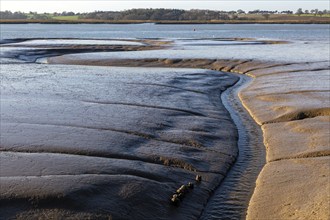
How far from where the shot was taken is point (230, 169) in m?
9.14

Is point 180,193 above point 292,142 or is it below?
above

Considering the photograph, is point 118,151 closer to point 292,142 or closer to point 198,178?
point 198,178

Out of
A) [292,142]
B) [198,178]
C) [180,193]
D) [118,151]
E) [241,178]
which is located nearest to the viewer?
[180,193]

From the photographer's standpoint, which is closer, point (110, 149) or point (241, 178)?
point (241, 178)

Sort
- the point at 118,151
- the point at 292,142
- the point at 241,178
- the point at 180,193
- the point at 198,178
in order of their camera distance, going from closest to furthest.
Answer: the point at 180,193, the point at 198,178, the point at 241,178, the point at 118,151, the point at 292,142

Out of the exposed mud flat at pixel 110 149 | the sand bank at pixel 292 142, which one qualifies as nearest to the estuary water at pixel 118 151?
the exposed mud flat at pixel 110 149

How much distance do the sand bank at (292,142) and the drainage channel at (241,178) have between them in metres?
0.15

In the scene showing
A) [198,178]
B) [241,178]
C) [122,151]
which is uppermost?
[122,151]

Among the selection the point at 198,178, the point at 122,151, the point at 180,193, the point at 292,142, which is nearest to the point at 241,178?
the point at 198,178

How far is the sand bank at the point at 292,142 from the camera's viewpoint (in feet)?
23.9

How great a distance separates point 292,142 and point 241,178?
2.28 metres

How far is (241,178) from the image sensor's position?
342 inches

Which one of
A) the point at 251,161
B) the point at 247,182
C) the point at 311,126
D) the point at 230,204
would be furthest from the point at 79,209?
the point at 311,126

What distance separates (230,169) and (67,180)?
307 cm
